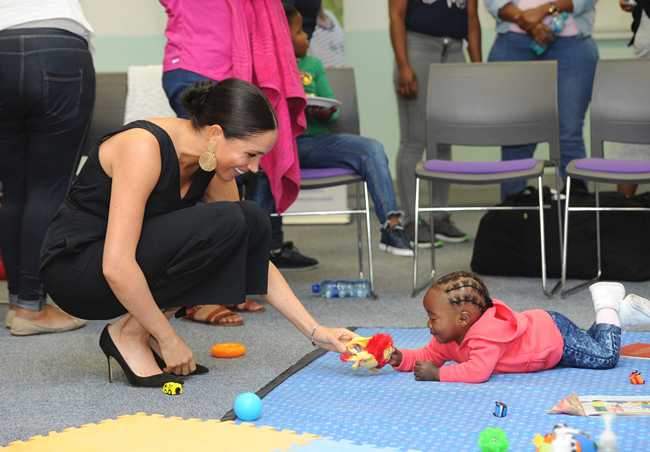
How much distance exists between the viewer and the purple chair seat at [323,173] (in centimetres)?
388

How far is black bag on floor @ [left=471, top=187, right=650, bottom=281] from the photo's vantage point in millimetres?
3996

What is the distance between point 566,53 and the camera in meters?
4.52

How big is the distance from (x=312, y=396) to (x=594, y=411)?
0.64 m

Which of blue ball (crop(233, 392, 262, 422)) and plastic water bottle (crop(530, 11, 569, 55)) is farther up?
plastic water bottle (crop(530, 11, 569, 55))

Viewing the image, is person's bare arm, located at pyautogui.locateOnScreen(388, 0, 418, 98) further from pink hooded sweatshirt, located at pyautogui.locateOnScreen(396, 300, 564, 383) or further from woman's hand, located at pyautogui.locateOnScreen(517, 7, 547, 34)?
pink hooded sweatshirt, located at pyautogui.locateOnScreen(396, 300, 564, 383)

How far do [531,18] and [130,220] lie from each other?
263cm

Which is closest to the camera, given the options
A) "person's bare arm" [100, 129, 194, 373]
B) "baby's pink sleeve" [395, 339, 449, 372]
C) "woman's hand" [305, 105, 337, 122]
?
"person's bare arm" [100, 129, 194, 373]

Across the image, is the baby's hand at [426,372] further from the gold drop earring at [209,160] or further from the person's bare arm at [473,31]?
the person's bare arm at [473,31]

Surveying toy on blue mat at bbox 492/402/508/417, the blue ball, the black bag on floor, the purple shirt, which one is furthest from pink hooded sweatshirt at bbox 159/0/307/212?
toy on blue mat at bbox 492/402/508/417

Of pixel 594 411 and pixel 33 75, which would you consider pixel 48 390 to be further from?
pixel 594 411

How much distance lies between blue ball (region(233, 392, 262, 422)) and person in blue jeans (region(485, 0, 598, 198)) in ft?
8.31

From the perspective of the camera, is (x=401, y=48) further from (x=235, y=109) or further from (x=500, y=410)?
(x=500, y=410)

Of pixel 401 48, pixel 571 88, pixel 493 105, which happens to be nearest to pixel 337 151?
pixel 493 105

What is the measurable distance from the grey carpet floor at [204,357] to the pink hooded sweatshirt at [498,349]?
17.8 inches
